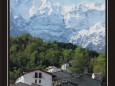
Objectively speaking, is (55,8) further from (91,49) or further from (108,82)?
(108,82)

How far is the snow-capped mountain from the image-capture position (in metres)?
1.73

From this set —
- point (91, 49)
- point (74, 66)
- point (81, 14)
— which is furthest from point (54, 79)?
point (81, 14)

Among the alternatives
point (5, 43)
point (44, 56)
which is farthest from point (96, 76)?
point (5, 43)

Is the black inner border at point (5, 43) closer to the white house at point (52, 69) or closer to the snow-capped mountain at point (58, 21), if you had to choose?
the snow-capped mountain at point (58, 21)

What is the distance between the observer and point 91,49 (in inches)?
67.9

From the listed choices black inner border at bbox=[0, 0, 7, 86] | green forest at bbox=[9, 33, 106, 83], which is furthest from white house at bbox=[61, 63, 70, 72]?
black inner border at bbox=[0, 0, 7, 86]

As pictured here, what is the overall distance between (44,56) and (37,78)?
0.40ft

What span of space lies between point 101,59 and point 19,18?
493 mm

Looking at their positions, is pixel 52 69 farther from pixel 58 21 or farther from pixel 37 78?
pixel 58 21

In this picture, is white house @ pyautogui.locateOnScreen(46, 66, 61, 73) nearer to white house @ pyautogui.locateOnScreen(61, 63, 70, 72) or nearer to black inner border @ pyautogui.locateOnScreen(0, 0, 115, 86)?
white house @ pyautogui.locateOnScreen(61, 63, 70, 72)

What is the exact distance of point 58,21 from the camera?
174cm

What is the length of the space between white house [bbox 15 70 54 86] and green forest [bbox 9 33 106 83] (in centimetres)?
3

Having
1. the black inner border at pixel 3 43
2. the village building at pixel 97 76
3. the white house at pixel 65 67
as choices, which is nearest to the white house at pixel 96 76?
the village building at pixel 97 76

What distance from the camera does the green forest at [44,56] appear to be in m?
1.70
